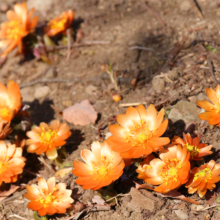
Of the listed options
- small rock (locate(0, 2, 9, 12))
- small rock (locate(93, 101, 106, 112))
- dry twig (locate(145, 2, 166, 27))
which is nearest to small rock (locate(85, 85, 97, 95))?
small rock (locate(93, 101, 106, 112))

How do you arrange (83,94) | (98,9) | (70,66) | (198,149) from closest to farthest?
(198,149), (83,94), (70,66), (98,9)

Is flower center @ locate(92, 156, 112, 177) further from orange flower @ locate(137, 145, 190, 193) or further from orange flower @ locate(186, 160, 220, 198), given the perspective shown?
orange flower @ locate(186, 160, 220, 198)

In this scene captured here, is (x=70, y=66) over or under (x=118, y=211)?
over

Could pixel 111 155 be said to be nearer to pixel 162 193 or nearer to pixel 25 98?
pixel 162 193

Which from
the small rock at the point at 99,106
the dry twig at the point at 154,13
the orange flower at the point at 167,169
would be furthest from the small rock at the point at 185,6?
the orange flower at the point at 167,169

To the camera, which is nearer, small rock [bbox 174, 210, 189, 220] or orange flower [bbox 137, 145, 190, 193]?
orange flower [bbox 137, 145, 190, 193]

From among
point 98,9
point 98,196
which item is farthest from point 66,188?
point 98,9
